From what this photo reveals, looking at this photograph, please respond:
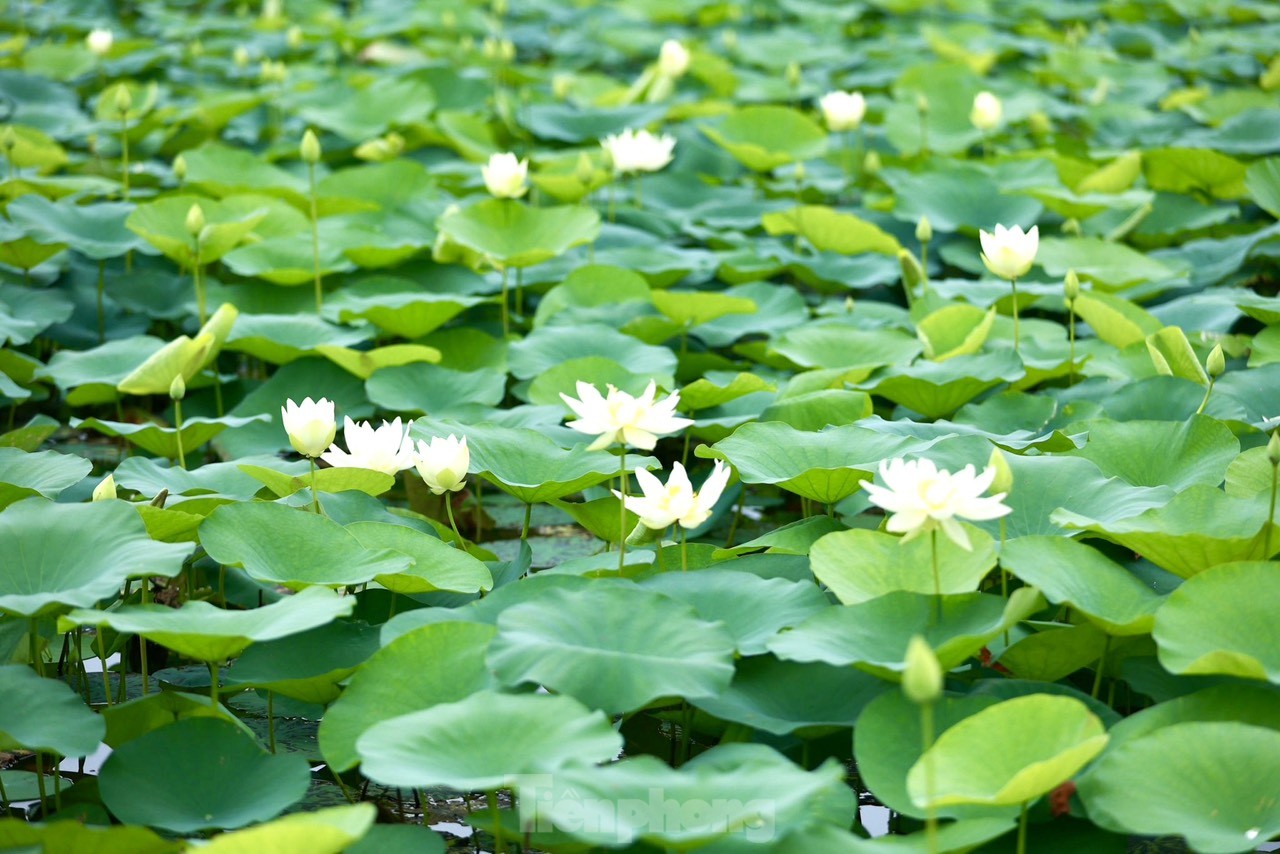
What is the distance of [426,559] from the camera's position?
1.64 metres

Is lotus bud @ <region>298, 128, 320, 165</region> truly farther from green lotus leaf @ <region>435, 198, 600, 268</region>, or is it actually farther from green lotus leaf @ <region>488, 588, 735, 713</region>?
green lotus leaf @ <region>488, 588, 735, 713</region>

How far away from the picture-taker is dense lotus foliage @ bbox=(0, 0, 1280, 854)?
1257 millimetres

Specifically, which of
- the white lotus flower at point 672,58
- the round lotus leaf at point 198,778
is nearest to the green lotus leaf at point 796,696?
the round lotus leaf at point 198,778

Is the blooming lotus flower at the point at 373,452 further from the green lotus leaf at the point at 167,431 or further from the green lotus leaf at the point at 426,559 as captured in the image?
the green lotus leaf at the point at 167,431

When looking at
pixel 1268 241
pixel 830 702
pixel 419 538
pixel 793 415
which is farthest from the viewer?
pixel 1268 241

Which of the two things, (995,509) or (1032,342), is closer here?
(995,509)

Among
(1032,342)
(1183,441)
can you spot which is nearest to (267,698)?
(1183,441)

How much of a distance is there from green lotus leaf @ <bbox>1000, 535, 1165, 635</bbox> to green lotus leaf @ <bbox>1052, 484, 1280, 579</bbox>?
0.03m

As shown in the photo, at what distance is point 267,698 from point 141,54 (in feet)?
13.5

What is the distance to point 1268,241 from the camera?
2.94 m

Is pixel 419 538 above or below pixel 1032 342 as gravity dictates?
above

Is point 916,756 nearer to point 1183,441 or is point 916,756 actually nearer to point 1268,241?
point 1183,441

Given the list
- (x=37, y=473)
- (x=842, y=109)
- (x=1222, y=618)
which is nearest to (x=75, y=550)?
(x=37, y=473)

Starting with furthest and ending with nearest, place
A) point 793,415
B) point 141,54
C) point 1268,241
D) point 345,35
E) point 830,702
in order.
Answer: point 345,35 < point 141,54 < point 1268,241 < point 793,415 < point 830,702
